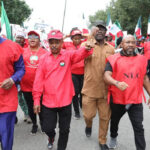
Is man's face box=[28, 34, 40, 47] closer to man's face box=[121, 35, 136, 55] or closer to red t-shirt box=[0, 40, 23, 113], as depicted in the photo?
red t-shirt box=[0, 40, 23, 113]

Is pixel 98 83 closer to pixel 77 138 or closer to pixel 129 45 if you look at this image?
pixel 129 45

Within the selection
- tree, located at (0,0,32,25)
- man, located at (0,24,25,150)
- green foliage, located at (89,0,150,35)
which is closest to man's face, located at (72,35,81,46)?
man, located at (0,24,25,150)

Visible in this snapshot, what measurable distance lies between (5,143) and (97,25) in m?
2.16

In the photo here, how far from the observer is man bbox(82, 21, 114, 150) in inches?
139

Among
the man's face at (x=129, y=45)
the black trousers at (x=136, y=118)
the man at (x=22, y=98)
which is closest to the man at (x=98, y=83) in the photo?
the black trousers at (x=136, y=118)

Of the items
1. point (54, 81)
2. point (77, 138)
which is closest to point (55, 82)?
point (54, 81)

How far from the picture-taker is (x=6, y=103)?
2.77m

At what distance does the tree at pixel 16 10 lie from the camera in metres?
32.4

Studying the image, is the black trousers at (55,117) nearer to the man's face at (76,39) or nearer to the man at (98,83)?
the man at (98,83)

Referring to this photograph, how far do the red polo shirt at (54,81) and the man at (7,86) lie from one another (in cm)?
31

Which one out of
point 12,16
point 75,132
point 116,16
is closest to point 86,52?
point 75,132

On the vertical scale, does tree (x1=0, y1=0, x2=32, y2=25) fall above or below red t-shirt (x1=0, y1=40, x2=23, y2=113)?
above

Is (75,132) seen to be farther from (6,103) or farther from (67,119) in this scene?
(6,103)

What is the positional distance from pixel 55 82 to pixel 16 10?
33.5 meters
